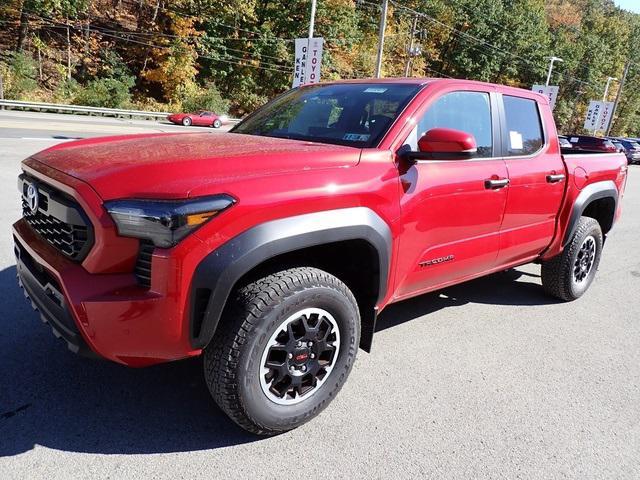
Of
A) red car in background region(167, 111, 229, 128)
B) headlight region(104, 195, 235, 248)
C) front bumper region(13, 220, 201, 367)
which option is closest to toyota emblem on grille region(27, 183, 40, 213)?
front bumper region(13, 220, 201, 367)

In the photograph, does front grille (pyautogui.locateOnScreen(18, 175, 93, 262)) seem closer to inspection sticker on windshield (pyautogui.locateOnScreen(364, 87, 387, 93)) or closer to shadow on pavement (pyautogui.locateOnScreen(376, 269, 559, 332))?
inspection sticker on windshield (pyautogui.locateOnScreen(364, 87, 387, 93))

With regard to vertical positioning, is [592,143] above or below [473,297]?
above

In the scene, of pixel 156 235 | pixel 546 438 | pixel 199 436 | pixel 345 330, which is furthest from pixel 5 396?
pixel 546 438

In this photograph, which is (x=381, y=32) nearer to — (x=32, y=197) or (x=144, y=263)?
(x=32, y=197)

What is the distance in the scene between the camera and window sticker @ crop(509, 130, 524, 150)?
3.75m

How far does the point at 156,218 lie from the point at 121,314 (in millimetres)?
422

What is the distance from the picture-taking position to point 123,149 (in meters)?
2.67

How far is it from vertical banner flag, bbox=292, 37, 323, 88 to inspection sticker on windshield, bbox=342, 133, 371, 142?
54.5ft

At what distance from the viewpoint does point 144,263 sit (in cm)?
209

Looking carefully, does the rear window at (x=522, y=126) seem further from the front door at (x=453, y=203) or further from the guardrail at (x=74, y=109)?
the guardrail at (x=74, y=109)

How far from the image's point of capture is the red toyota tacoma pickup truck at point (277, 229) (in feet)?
6.84

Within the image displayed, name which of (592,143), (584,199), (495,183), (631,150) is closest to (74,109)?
(592,143)

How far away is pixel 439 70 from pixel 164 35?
31981 millimetres

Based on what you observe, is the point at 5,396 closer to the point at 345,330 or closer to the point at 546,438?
the point at 345,330
